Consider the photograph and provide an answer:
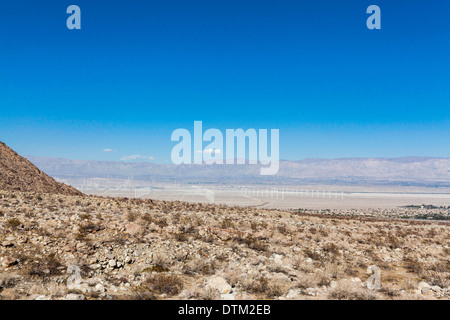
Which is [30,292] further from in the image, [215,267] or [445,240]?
[445,240]

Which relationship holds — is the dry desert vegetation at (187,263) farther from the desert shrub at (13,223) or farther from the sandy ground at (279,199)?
the sandy ground at (279,199)

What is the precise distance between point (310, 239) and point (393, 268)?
4.01m

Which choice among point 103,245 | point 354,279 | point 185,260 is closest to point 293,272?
point 354,279

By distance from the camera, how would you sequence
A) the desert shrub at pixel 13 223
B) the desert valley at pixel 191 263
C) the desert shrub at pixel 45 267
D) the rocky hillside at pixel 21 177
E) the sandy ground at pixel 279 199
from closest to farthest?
the desert valley at pixel 191 263 → the desert shrub at pixel 45 267 → the desert shrub at pixel 13 223 → the rocky hillside at pixel 21 177 → the sandy ground at pixel 279 199

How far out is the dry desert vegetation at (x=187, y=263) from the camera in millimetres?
7867

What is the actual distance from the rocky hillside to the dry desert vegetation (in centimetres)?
1782

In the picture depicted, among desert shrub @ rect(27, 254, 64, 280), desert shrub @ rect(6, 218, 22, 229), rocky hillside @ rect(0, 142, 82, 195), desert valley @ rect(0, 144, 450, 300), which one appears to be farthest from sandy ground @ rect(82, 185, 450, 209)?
desert shrub @ rect(27, 254, 64, 280)

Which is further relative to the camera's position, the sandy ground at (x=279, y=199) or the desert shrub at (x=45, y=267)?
the sandy ground at (x=279, y=199)

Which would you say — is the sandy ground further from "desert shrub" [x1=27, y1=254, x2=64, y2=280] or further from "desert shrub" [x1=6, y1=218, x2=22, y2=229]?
"desert shrub" [x1=27, y1=254, x2=64, y2=280]

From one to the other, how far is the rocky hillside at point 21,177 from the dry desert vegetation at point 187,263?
17.8 m

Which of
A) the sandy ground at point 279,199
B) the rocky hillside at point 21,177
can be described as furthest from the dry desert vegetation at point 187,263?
the sandy ground at point 279,199

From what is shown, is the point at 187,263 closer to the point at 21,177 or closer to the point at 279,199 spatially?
the point at 21,177

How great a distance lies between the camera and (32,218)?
12789 millimetres
